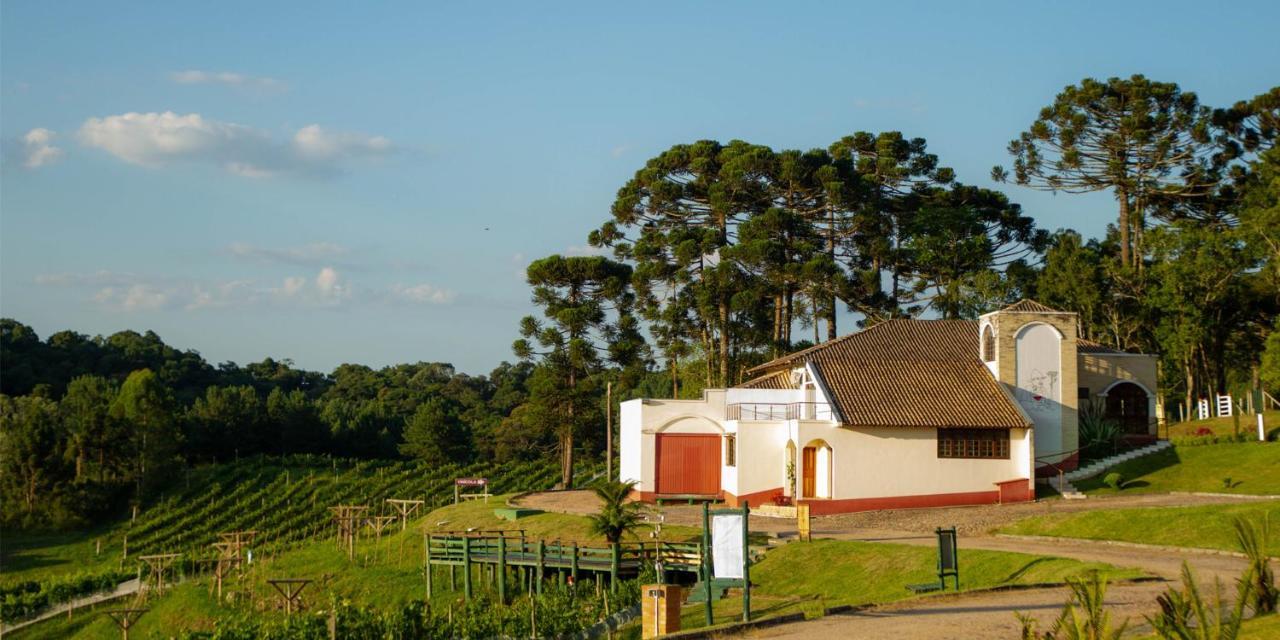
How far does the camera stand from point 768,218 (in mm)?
51406

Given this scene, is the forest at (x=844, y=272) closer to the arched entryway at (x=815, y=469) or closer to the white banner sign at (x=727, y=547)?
the arched entryway at (x=815, y=469)

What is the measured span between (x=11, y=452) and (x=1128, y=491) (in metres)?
42.8

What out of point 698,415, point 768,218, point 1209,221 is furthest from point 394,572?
point 1209,221

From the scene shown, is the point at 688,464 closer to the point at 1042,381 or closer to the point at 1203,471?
the point at 1042,381

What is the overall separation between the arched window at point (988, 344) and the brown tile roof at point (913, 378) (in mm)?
335

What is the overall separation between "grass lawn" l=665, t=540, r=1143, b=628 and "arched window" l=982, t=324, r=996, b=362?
1343 centimetres

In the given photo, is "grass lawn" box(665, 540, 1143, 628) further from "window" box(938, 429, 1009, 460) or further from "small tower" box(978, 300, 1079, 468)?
"small tower" box(978, 300, 1079, 468)

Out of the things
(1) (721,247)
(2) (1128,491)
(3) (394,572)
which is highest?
(1) (721,247)

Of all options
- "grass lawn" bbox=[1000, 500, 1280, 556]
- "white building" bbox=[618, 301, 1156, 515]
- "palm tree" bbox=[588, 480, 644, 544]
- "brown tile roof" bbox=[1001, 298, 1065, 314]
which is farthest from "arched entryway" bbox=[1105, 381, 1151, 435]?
"palm tree" bbox=[588, 480, 644, 544]

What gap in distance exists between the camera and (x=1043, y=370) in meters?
36.0

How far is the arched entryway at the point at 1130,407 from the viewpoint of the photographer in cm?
3947

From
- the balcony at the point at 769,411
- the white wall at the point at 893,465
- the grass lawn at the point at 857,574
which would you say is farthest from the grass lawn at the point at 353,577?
the balcony at the point at 769,411

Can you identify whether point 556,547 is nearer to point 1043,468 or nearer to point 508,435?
point 1043,468

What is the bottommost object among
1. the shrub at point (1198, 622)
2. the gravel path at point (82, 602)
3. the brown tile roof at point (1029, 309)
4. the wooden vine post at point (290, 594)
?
the gravel path at point (82, 602)
